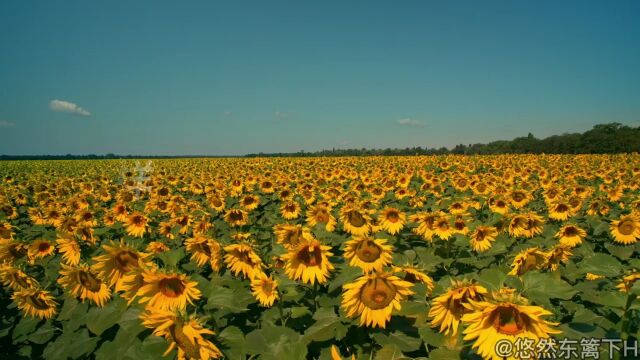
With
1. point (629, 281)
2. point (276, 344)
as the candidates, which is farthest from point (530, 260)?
point (276, 344)

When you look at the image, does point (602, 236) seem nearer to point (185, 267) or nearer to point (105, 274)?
point (185, 267)

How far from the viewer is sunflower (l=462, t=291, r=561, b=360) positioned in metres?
1.84

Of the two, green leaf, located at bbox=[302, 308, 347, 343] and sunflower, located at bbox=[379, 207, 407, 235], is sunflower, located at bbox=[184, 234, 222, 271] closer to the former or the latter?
green leaf, located at bbox=[302, 308, 347, 343]

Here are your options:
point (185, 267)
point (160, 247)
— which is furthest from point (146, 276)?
point (160, 247)

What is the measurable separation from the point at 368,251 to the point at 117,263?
7.58 feet

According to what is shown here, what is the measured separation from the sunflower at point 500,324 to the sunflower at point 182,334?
151 cm

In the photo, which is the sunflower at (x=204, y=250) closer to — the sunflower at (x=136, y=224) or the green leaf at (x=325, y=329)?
the green leaf at (x=325, y=329)

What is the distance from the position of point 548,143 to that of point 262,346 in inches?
2190

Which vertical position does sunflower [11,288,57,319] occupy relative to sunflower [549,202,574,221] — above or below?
below

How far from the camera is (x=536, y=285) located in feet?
7.02

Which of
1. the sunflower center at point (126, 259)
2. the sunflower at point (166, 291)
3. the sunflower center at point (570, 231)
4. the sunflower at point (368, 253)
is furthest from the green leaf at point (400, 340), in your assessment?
the sunflower center at point (570, 231)

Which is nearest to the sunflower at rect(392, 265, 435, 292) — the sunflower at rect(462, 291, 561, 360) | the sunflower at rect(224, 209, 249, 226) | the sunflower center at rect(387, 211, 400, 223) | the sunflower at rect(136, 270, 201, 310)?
the sunflower at rect(462, 291, 561, 360)

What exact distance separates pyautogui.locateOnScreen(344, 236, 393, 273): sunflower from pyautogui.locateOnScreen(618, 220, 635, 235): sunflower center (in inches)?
190

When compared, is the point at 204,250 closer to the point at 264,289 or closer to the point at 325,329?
the point at 264,289
